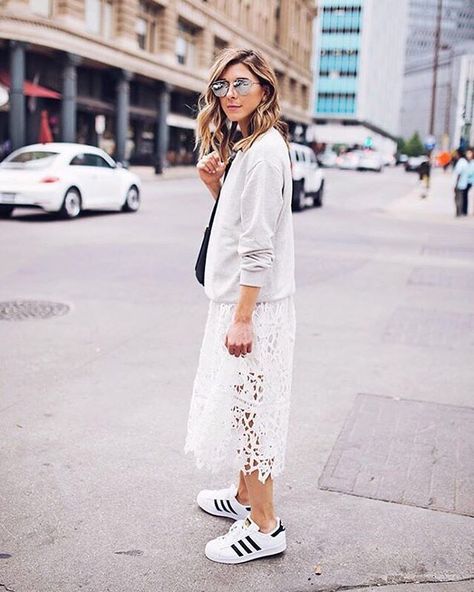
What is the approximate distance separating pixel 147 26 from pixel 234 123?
41981mm

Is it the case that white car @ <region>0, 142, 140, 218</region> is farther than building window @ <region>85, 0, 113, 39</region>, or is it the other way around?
building window @ <region>85, 0, 113, 39</region>

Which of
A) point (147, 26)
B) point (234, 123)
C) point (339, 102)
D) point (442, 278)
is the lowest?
point (442, 278)

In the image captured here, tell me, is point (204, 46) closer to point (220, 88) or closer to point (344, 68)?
point (220, 88)

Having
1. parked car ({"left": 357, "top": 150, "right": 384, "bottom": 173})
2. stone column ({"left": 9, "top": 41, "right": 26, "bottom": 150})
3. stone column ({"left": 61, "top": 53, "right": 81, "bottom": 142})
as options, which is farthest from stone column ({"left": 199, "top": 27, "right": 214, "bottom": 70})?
stone column ({"left": 9, "top": 41, "right": 26, "bottom": 150})

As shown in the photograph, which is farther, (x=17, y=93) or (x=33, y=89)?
(x=33, y=89)

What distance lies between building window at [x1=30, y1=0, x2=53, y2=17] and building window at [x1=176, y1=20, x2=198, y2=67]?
1508cm

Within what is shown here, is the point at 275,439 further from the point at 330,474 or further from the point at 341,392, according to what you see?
the point at 341,392

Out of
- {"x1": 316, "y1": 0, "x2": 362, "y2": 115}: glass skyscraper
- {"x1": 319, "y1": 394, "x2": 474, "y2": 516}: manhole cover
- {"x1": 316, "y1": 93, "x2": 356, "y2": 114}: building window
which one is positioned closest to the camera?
{"x1": 319, "y1": 394, "x2": 474, "y2": 516}: manhole cover

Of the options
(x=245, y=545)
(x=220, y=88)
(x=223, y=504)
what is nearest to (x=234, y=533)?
(x=245, y=545)

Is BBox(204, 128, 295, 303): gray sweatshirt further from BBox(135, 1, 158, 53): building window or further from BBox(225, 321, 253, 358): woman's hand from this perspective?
BBox(135, 1, 158, 53): building window

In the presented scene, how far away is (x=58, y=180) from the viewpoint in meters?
15.5

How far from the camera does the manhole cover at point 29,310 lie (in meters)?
7.25

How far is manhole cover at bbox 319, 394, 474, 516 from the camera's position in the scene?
367 cm

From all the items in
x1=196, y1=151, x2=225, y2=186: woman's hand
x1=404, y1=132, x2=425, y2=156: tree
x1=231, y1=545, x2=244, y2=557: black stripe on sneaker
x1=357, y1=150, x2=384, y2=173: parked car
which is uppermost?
x1=404, y1=132, x2=425, y2=156: tree
